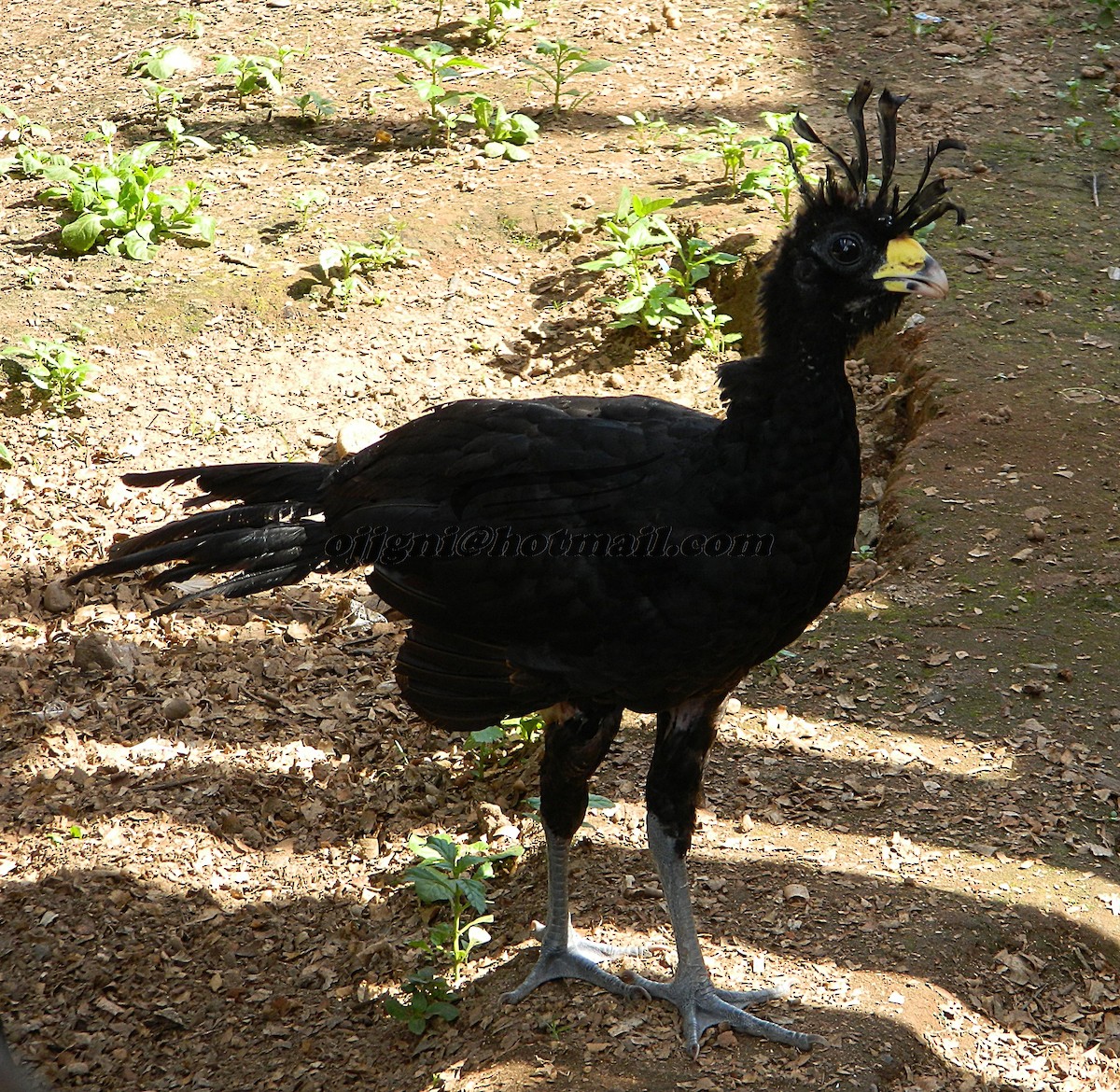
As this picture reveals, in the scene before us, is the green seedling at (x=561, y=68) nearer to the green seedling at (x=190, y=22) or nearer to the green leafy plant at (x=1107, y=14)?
the green seedling at (x=190, y=22)

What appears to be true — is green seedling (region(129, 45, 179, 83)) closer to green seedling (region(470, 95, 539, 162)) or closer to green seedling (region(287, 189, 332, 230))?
green seedling (region(287, 189, 332, 230))

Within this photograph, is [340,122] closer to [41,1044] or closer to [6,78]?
[6,78]

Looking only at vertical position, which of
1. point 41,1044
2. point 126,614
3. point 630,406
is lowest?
point 41,1044


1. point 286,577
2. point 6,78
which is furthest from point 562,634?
point 6,78

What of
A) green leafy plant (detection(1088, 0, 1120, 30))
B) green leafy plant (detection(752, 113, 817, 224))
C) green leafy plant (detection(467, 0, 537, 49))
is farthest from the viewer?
green leafy plant (detection(1088, 0, 1120, 30))

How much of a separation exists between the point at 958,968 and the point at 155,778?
9.82 ft

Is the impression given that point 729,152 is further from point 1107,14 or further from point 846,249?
point 846,249

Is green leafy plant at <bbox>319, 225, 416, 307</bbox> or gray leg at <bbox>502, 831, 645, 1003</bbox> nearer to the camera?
gray leg at <bbox>502, 831, 645, 1003</bbox>

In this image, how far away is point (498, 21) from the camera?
8953 mm

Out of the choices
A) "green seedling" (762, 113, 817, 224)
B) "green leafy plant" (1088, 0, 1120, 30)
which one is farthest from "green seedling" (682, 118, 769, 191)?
"green leafy plant" (1088, 0, 1120, 30)

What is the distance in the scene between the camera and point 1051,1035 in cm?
360

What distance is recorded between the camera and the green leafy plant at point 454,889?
372 centimetres

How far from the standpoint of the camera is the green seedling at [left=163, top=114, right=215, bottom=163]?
770cm

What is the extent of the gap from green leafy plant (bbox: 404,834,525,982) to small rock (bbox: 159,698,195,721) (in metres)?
1.35
